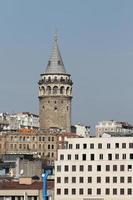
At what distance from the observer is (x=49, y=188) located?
113m

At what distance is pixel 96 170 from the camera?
357 feet

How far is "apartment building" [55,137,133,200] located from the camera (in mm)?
107250

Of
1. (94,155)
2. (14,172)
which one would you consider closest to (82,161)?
(94,155)

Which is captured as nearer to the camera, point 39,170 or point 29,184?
point 29,184

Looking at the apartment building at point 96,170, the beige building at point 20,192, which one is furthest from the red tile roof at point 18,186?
the apartment building at point 96,170

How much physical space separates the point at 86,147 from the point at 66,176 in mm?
3510

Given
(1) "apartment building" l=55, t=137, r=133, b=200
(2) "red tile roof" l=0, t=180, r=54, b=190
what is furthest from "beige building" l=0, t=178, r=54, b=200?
(1) "apartment building" l=55, t=137, r=133, b=200

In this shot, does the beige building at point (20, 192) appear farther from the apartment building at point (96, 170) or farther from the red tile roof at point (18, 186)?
the apartment building at point (96, 170)

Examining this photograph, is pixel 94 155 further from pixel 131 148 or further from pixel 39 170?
pixel 39 170

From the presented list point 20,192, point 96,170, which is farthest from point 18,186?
point 96,170

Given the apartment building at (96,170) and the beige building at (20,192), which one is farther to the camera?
the beige building at (20,192)

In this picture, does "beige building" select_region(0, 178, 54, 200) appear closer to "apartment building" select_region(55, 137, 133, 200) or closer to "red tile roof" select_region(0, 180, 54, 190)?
"red tile roof" select_region(0, 180, 54, 190)

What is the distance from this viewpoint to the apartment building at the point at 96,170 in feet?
352

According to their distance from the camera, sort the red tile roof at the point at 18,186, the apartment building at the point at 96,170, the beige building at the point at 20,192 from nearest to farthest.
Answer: the apartment building at the point at 96,170
the beige building at the point at 20,192
the red tile roof at the point at 18,186
